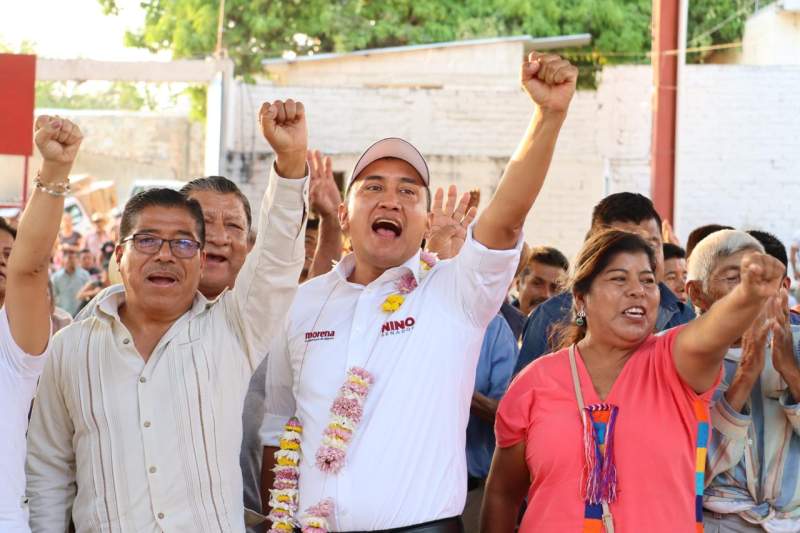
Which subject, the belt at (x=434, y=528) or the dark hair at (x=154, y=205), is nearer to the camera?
the belt at (x=434, y=528)

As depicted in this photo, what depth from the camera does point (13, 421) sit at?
3.57 metres

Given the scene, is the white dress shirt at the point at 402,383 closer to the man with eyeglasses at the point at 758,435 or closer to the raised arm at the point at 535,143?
the raised arm at the point at 535,143

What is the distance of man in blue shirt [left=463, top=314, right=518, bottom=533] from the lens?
484 cm

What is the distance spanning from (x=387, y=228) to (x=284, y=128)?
611 mm

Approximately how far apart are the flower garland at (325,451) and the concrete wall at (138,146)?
2592 cm

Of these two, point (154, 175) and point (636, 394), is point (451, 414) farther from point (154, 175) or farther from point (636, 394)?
point (154, 175)

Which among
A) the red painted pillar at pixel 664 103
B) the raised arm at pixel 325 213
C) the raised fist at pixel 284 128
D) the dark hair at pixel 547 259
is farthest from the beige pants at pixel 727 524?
the red painted pillar at pixel 664 103

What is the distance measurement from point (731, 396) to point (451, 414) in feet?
3.49

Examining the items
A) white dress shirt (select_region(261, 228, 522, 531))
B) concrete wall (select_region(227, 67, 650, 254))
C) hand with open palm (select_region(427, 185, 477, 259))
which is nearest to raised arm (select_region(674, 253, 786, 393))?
white dress shirt (select_region(261, 228, 522, 531))

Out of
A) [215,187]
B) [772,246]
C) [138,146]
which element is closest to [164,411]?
[215,187]

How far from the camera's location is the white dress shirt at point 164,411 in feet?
11.8

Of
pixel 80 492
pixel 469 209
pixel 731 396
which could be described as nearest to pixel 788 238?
pixel 469 209

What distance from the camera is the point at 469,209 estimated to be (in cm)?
555

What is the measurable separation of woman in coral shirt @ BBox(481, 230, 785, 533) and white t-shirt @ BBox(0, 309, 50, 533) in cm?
153
